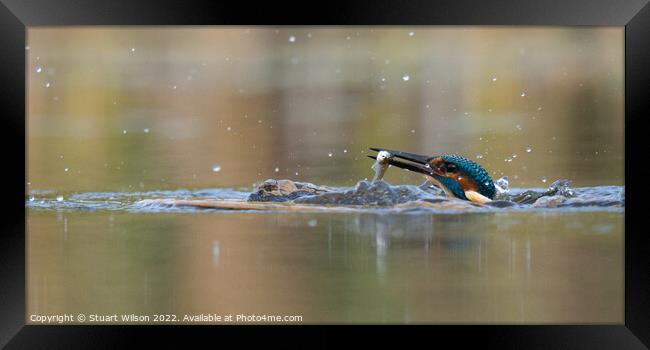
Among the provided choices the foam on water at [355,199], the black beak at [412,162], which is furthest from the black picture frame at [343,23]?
the black beak at [412,162]

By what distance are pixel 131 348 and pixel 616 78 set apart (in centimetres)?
256

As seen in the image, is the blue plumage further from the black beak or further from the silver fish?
the silver fish

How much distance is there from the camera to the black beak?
453 cm

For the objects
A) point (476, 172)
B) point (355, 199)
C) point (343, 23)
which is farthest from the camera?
point (476, 172)

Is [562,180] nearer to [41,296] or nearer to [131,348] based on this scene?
[131,348]

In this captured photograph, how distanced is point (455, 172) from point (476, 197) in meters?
0.18

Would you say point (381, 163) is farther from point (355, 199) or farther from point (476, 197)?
point (476, 197)

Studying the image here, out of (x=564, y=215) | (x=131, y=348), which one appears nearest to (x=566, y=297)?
(x=564, y=215)

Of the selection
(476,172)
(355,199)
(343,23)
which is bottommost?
(355,199)

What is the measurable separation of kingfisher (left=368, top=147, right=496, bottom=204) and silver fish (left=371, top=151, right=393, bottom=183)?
1 cm

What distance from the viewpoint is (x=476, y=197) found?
15.1 feet

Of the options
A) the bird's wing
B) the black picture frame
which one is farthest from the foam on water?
the black picture frame

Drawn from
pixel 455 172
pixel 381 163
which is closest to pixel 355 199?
pixel 381 163

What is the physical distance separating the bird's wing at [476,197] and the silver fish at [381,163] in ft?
1.66
